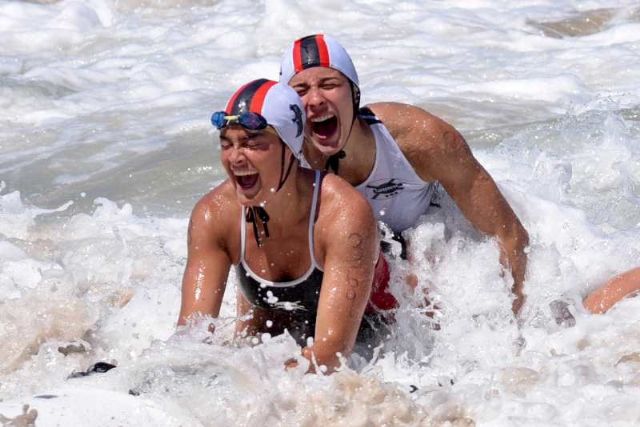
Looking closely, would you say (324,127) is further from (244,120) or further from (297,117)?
(244,120)

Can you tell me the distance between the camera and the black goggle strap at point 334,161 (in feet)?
15.8

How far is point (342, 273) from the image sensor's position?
4.07 meters

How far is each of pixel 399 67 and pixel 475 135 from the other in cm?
266

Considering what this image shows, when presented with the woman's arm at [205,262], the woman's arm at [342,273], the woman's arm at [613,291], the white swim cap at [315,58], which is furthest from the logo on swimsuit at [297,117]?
the woman's arm at [613,291]

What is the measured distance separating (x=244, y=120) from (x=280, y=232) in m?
0.50

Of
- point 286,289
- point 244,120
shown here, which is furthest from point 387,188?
point 244,120

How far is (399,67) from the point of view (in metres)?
11.0

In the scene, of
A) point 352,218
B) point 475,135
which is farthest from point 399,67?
point 352,218

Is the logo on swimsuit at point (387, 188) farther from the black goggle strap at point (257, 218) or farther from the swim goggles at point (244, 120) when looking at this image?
the swim goggles at point (244, 120)

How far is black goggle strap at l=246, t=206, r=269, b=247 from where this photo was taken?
4246mm

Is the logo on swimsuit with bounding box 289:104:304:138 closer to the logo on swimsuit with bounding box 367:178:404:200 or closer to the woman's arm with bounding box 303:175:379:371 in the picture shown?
the woman's arm with bounding box 303:175:379:371

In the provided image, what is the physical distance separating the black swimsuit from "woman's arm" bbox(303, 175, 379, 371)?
12 centimetres

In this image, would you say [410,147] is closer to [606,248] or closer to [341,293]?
[341,293]

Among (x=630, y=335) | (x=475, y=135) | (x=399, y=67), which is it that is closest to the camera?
(x=630, y=335)
